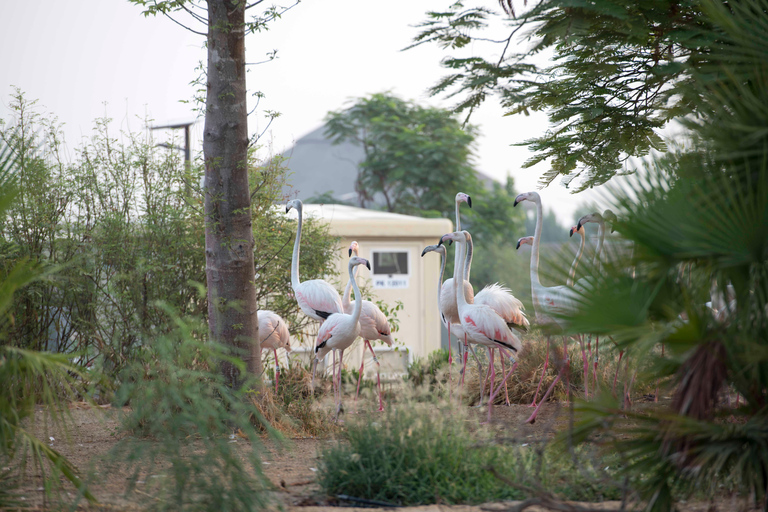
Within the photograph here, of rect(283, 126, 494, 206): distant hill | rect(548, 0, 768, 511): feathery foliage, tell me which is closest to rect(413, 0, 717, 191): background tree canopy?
rect(548, 0, 768, 511): feathery foliage

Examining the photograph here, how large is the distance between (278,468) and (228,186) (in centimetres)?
250

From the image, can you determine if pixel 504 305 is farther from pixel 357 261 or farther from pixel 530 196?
pixel 357 261

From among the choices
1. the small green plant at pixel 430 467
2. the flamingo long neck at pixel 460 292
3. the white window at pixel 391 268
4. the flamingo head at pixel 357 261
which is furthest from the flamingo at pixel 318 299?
the white window at pixel 391 268

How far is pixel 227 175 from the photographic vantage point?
19.8ft

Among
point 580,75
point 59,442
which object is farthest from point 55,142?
point 580,75

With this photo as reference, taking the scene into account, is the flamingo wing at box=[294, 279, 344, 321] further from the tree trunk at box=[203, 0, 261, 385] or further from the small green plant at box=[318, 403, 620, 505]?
the small green plant at box=[318, 403, 620, 505]

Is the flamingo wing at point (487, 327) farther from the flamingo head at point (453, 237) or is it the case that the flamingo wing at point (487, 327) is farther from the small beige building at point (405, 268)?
the small beige building at point (405, 268)

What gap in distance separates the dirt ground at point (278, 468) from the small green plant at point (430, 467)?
0.14 meters

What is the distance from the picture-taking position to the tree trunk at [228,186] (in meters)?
5.94

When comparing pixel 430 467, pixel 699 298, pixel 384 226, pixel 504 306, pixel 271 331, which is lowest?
pixel 430 467

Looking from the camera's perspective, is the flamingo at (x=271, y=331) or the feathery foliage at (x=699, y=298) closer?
the feathery foliage at (x=699, y=298)

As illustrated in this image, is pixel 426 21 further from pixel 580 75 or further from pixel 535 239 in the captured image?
pixel 535 239

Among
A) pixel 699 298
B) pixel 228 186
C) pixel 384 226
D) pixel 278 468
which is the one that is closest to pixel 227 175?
pixel 228 186

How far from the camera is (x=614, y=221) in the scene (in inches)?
120
